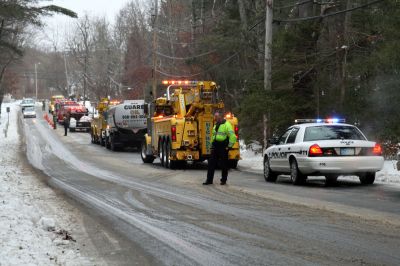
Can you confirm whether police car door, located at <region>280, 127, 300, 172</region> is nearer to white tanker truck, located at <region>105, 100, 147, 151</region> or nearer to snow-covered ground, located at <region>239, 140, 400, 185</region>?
snow-covered ground, located at <region>239, 140, 400, 185</region>

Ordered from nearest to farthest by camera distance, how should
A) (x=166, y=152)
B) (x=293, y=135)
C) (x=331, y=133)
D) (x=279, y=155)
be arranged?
(x=331, y=133)
(x=293, y=135)
(x=279, y=155)
(x=166, y=152)

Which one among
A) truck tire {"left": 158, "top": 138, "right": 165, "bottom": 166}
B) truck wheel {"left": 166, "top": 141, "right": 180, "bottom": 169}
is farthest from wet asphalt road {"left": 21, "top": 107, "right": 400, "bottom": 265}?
truck tire {"left": 158, "top": 138, "right": 165, "bottom": 166}

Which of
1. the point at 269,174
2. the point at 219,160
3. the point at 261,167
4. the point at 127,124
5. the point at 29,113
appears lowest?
the point at 261,167

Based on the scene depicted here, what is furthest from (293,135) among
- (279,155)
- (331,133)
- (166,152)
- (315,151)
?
(166,152)

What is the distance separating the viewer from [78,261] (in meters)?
7.29

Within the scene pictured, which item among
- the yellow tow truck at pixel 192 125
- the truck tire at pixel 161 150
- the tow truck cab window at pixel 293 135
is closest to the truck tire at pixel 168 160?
the yellow tow truck at pixel 192 125

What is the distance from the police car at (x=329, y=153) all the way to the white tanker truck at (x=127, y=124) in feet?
63.9

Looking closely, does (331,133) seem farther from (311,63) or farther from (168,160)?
(311,63)

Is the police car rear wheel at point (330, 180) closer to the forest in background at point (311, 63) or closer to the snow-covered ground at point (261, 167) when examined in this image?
the snow-covered ground at point (261, 167)

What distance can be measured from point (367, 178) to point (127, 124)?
21396mm

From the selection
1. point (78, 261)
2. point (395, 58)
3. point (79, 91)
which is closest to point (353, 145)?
point (395, 58)

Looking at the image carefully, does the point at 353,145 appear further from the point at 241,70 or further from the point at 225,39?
the point at 241,70

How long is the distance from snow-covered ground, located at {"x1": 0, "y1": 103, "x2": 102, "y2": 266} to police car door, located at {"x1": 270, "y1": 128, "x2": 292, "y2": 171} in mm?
5854

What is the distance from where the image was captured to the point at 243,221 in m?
10.0
